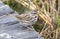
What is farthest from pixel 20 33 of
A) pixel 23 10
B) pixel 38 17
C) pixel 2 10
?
pixel 23 10

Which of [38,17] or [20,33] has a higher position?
[38,17]

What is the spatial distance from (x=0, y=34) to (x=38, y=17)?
1056 mm

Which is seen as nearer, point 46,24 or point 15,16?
point 15,16

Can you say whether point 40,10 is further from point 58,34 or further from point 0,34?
point 0,34

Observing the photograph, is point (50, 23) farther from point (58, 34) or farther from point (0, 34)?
point (0, 34)

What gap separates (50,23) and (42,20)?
0.26 m

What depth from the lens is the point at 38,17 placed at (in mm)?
2977

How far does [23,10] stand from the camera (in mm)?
3180

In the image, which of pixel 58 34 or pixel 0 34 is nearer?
pixel 0 34

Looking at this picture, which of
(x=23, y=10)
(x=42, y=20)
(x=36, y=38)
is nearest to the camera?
(x=36, y=38)

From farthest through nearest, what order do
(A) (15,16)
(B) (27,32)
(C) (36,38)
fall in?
(A) (15,16) → (B) (27,32) → (C) (36,38)

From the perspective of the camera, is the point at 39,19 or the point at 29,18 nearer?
the point at 29,18

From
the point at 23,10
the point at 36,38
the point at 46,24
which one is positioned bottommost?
the point at 36,38

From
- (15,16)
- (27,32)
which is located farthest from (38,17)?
(27,32)
